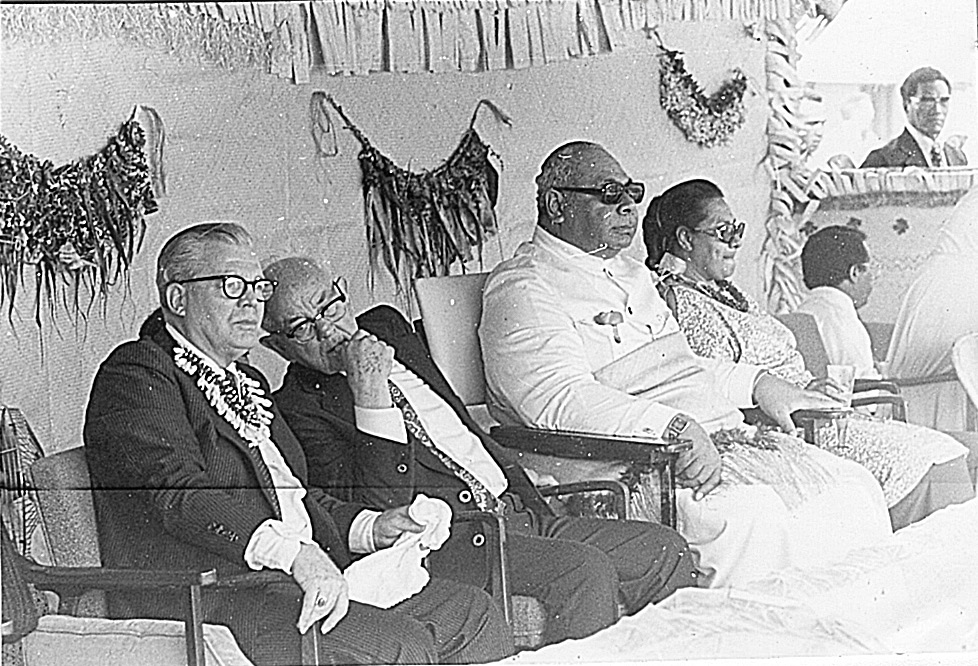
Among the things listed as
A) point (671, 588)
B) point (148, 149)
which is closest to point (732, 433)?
point (671, 588)

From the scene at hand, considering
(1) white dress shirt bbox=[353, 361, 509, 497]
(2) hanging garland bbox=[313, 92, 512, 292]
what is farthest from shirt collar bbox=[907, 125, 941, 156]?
(1) white dress shirt bbox=[353, 361, 509, 497]

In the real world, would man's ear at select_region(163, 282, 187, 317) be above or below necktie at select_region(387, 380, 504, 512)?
above

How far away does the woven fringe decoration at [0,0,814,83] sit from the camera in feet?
7.27

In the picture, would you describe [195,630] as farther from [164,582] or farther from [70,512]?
[70,512]

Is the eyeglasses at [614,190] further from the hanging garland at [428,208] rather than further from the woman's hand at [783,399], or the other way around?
the woman's hand at [783,399]

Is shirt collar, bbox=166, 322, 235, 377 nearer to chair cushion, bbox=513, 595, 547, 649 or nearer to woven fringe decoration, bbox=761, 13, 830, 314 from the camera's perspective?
chair cushion, bbox=513, 595, 547, 649

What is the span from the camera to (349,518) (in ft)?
7.35

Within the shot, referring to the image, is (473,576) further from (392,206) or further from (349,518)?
(392,206)

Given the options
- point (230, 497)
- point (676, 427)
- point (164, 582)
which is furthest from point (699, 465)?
point (164, 582)

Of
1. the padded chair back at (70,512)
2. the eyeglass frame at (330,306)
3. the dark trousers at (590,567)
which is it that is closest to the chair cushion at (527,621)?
the dark trousers at (590,567)

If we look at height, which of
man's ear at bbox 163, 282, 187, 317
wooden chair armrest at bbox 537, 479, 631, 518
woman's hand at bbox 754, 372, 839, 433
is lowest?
wooden chair armrest at bbox 537, 479, 631, 518

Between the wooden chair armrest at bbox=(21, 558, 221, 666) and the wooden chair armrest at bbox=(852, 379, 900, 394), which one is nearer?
the wooden chair armrest at bbox=(21, 558, 221, 666)

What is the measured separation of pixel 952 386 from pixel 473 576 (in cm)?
75

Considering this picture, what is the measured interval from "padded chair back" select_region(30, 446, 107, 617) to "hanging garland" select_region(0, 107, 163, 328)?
0.20 meters
